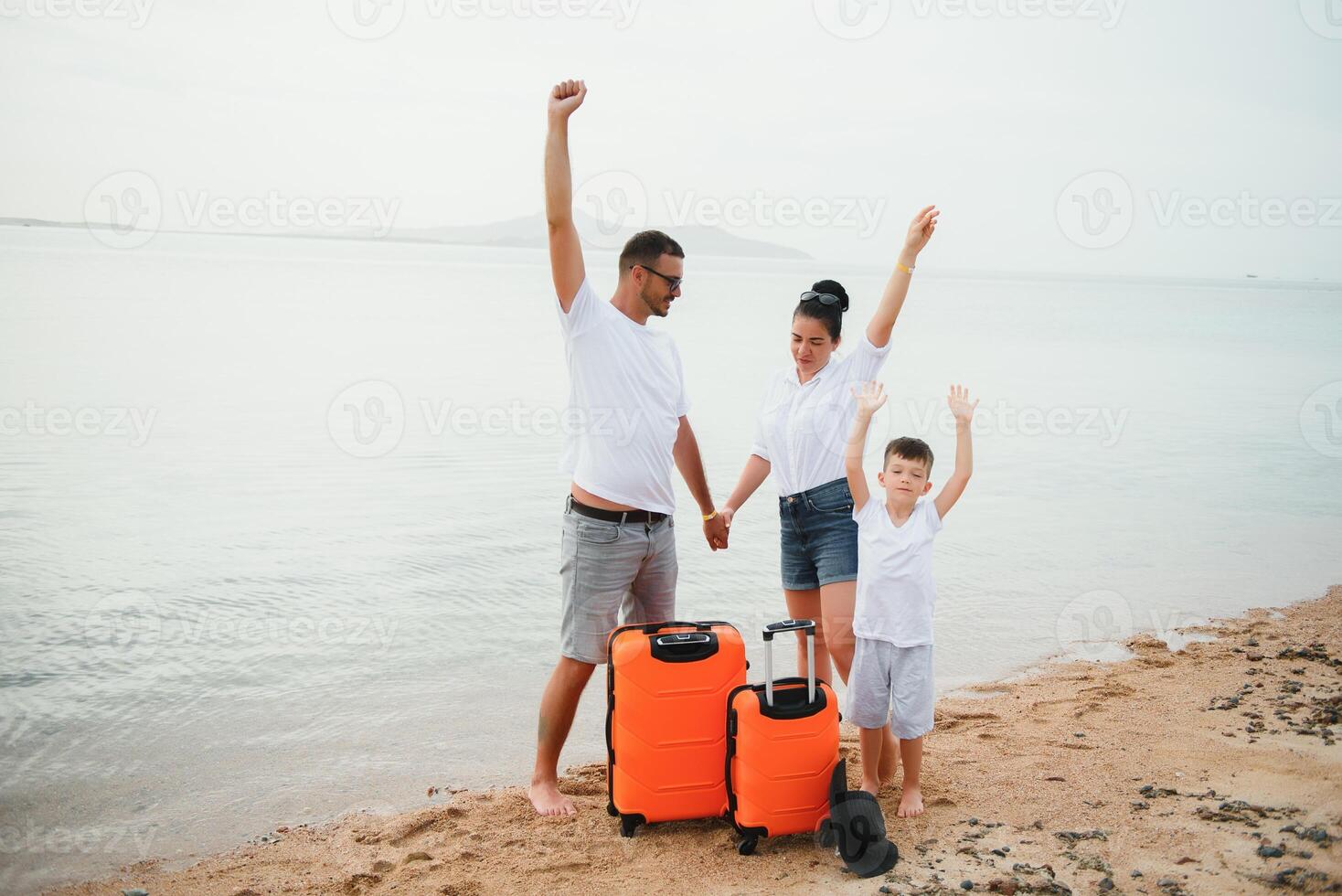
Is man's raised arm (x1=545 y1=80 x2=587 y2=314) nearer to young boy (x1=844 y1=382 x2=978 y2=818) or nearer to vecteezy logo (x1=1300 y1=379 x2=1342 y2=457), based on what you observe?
young boy (x1=844 y1=382 x2=978 y2=818)

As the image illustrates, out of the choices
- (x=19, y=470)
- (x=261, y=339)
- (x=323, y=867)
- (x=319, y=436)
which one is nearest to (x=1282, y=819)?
(x=323, y=867)

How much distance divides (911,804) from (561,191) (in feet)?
8.63

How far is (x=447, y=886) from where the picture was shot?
3.37 metres

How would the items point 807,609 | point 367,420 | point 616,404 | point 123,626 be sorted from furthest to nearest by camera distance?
point 367,420, point 123,626, point 807,609, point 616,404

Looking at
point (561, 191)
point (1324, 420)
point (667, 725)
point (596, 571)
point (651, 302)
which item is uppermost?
point (561, 191)

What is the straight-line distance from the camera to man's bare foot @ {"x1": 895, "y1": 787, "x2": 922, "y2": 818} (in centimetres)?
375

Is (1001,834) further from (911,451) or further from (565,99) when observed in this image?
(565,99)

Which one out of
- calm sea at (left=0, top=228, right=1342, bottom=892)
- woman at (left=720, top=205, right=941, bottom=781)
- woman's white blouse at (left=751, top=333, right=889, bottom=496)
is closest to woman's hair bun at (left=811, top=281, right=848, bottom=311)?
woman at (left=720, top=205, right=941, bottom=781)

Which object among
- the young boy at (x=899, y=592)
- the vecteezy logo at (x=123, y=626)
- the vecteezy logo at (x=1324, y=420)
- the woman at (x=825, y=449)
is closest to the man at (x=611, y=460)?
the woman at (x=825, y=449)

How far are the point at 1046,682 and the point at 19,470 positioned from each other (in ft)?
30.1

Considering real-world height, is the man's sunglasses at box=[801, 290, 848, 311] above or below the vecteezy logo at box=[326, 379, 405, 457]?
below

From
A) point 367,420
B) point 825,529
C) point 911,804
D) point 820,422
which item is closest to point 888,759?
point 911,804

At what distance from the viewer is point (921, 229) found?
4.02 meters

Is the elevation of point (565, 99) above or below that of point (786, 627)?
above
